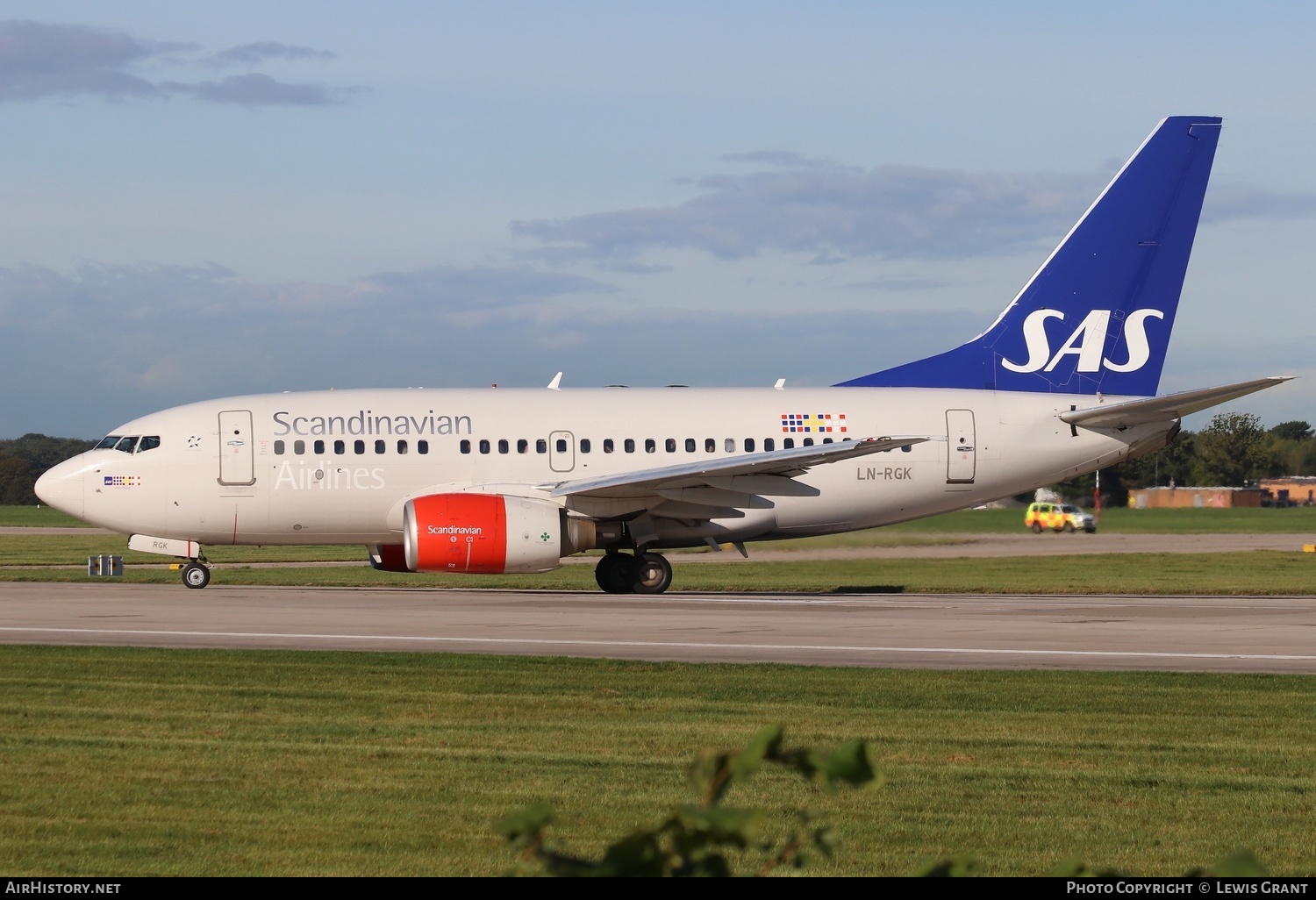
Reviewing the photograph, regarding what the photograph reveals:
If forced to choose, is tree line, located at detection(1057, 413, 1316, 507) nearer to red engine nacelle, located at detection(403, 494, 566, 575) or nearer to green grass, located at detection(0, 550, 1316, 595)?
green grass, located at detection(0, 550, 1316, 595)

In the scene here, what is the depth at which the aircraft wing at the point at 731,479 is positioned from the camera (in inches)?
953

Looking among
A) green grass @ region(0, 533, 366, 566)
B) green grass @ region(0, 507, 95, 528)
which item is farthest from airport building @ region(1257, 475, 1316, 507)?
green grass @ region(0, 507, 95, 528)

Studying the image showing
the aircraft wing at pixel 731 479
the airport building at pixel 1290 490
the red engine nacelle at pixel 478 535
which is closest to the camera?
the red engine nacelle at pixel 478 535

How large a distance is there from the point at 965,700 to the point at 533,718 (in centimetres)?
372

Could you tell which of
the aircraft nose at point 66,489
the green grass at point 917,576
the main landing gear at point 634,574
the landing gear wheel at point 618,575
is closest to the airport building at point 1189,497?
the green grass at point 917,576

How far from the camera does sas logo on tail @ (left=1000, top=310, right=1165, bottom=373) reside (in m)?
28.4

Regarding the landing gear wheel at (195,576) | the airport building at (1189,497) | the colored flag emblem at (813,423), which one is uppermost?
the colored flag emblem at (813,423)

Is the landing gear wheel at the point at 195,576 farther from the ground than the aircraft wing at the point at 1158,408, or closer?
closer

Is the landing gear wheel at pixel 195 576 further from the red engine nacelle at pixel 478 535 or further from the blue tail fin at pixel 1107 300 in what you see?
the blue tail fin at pixel 1107 300

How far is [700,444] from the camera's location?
26891mm

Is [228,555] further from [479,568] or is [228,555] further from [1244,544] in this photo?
[1244,544]

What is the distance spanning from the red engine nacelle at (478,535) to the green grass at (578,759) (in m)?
8.79

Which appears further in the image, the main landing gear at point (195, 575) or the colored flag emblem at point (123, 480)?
the main landing gear at point (195, 575)

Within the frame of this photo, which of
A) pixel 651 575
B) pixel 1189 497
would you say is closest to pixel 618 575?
pixel 651 575
